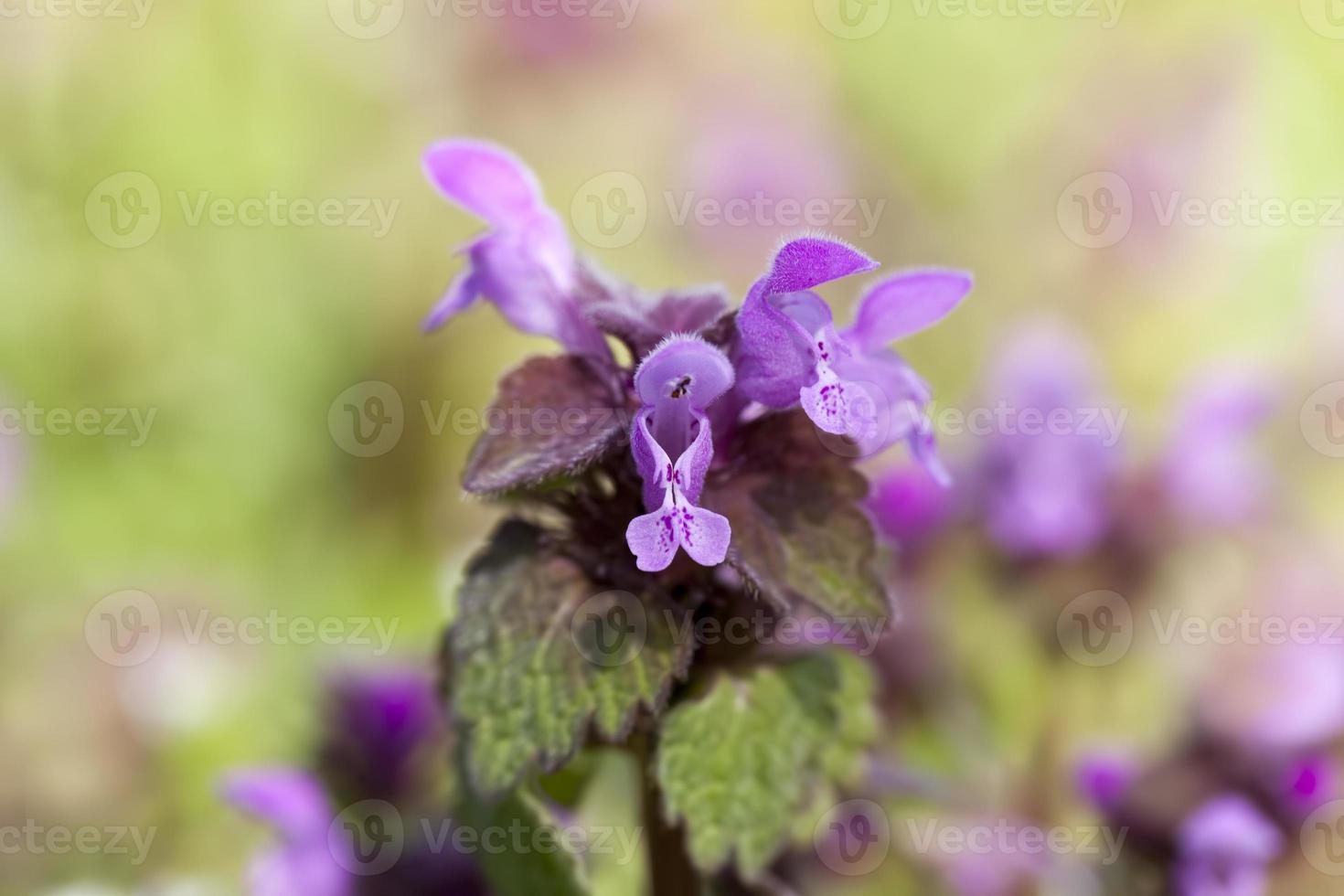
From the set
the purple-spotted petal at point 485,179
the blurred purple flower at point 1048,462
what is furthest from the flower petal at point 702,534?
the blurred purple flower at point 1048,462

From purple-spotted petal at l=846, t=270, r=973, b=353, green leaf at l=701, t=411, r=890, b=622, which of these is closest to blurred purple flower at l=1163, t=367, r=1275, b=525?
purple-spotted petal at l=846, t=270, r=973, b=353

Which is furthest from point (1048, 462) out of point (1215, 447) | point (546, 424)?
point (546, 424)

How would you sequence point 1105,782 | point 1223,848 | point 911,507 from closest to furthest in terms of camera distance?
point 1223,848 → point 1105,782 → point 911,507

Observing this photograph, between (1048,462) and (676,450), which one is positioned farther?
(1048,462)

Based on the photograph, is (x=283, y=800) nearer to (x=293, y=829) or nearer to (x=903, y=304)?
(x=293, y=829)

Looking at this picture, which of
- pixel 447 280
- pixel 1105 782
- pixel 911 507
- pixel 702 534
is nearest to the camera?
pixel 702 534

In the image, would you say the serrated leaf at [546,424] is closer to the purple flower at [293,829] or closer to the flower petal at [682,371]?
the flower petal at [682,371]

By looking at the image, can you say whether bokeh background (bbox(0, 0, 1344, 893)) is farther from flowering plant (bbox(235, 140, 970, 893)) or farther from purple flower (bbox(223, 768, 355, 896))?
flowering plant (bbox(235, 140, 970, 893))
